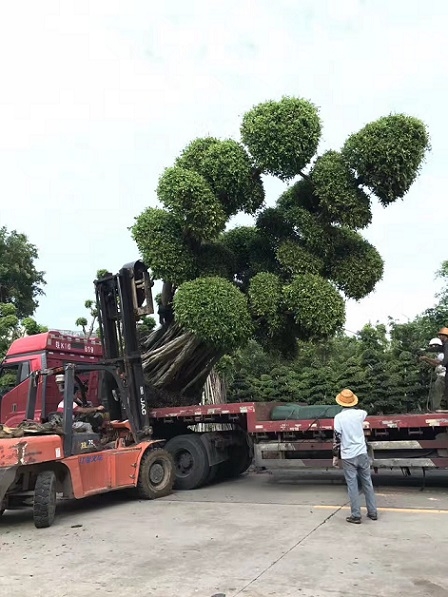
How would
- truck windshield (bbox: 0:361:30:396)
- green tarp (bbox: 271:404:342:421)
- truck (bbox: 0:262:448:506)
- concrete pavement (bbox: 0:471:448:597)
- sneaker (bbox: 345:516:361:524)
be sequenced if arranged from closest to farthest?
concrete pavement (bbox: 0:471:448:597) → sneaker (bbox: 345:516:361:524) → truck (bbox: 0:262:448:506) → green tarp (bbox: 271:404:342:421) → truck windshield (bbox: 0:361:30:396)

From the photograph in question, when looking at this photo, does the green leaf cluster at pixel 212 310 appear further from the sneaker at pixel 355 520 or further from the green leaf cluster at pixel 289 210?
the sneaker at pixel 355 520

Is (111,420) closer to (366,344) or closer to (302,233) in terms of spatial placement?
(302,233)

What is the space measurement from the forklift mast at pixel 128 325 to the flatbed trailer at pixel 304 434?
1081 millimetres

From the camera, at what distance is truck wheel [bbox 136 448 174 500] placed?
8734 mm

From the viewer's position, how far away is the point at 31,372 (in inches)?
384

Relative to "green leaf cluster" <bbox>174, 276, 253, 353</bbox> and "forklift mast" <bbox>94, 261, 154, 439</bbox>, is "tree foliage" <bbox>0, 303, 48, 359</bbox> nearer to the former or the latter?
"forklift mast" <bbox>94, 261, 154, 439</bbox>

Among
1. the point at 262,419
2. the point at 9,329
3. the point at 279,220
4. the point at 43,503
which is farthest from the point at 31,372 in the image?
the point at 9,329

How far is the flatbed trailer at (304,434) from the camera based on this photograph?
8367 mm

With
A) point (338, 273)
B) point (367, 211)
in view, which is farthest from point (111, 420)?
point (367, 211)

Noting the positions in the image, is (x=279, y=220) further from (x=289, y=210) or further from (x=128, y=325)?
(x=128, y=325)

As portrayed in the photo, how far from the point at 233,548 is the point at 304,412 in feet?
13.0

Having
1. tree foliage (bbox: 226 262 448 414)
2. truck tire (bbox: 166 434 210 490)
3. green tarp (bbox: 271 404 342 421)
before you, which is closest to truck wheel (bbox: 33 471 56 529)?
truck tire (bbox: 166 434 210 490)

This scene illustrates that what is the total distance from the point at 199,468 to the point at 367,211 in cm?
524

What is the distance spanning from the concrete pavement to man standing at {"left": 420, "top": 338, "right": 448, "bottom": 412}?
1.58m
